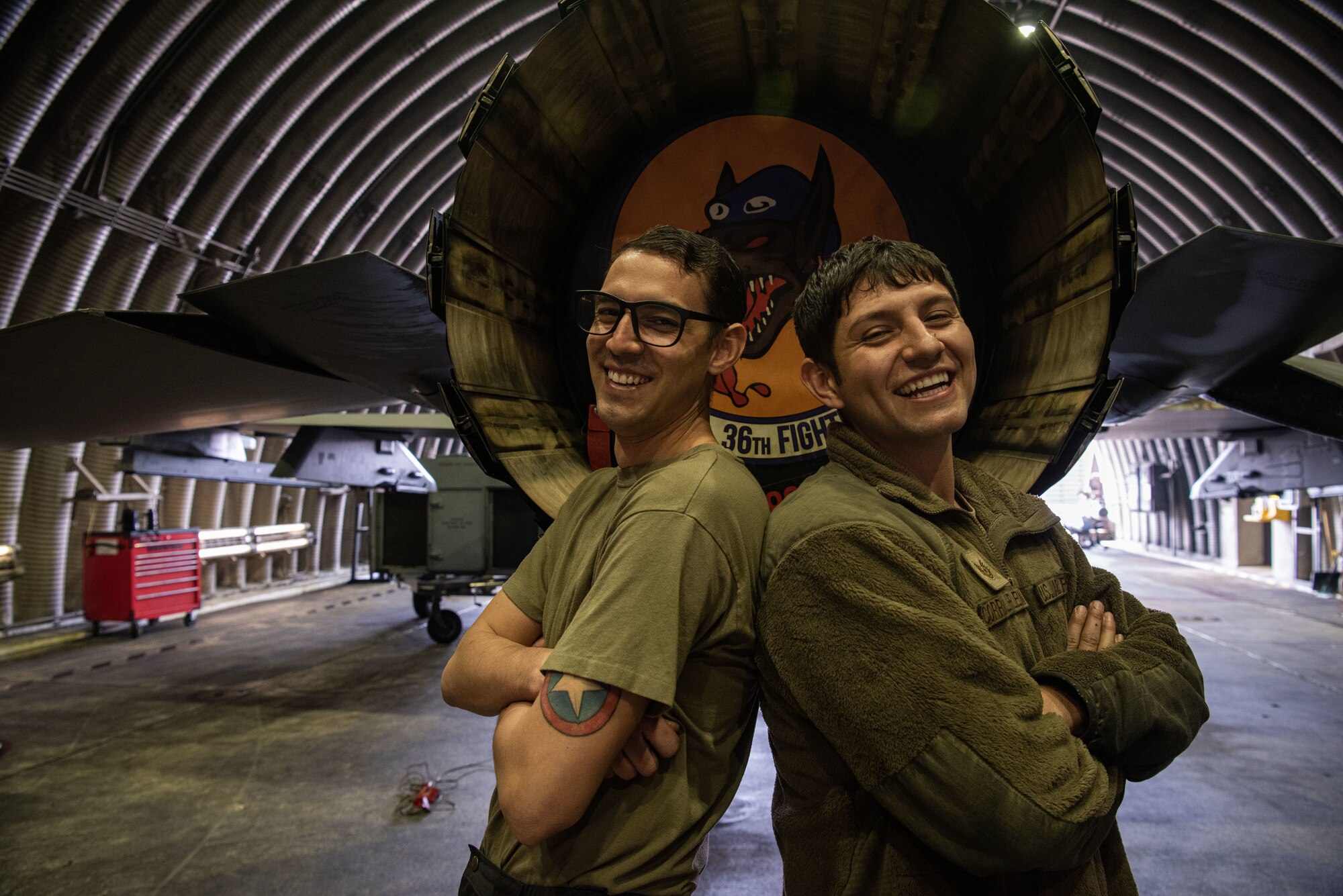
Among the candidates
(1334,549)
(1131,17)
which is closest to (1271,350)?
(1131,17)

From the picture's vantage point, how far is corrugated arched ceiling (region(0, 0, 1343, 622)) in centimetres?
622

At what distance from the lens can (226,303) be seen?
75.3 inches

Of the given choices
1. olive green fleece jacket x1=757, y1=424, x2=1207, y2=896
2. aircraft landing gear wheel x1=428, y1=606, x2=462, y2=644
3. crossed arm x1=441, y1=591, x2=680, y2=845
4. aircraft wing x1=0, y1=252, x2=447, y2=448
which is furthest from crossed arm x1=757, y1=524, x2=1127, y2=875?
aircraft landing gear wheel x1=428, y1=606, x2=462, y2=644

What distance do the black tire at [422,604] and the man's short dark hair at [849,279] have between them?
28.5 feet

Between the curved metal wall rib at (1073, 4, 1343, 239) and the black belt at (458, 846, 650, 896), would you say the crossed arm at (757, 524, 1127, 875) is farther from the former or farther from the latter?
the curved metal wall rib at (1073, 4, 1343, 239)

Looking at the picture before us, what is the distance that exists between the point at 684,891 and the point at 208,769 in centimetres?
419

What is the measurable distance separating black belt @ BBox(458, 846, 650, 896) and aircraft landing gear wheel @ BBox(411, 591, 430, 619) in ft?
27.5

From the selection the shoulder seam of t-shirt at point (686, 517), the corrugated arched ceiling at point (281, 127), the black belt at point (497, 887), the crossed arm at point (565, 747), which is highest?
the corrugated arched ceiling at point (281, 127)

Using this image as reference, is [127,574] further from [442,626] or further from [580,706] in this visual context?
[580,706]

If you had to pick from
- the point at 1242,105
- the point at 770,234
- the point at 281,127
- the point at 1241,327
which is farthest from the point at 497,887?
the point at 1242,105

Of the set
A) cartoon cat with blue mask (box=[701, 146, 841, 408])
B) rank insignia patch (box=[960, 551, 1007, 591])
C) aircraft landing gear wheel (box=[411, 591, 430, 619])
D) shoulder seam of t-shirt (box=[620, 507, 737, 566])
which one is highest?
cartoon cat with blue mask (box=[701, 146, 841, 408])

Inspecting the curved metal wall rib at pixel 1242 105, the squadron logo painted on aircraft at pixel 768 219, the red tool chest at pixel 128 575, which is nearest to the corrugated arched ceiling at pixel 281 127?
the curved metal wall rib at pixel 1242 105

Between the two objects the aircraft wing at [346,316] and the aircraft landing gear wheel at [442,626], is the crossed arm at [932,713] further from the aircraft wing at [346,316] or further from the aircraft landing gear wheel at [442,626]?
the aircraft landing gear wheel at [442,626]

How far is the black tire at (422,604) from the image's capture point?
8.93m
